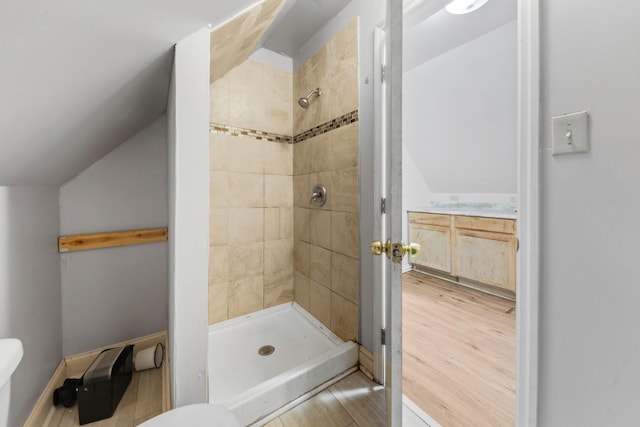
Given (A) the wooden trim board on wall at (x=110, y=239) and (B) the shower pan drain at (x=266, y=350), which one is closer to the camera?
(A) the wooden trim board on wall at (x=110, y=239)

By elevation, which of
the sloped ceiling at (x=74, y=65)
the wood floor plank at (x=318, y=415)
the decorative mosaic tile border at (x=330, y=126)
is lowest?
the wood floor plank at (x=318, y=415)

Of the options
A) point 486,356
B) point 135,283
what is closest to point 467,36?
point 486,356

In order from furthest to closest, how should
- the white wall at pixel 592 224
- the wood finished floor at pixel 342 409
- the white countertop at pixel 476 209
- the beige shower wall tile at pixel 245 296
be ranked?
the white countertop at pixel 476 209 < the beige shower wall tile at pixel 245 296 < the wood finished floor at pixel 342 409 < the white wall at pixel 592 224

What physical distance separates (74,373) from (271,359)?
1.12 meters

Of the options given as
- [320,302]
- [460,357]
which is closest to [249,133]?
[320,302]

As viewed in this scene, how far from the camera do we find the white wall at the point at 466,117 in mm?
2135

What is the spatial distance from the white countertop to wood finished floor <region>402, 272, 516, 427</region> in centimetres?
87

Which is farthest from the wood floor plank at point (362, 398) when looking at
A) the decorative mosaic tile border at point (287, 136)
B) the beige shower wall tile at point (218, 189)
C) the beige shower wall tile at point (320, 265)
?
the decorative mosaic tile border at point (287, 136)

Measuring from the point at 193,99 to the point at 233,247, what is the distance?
140 centimetres

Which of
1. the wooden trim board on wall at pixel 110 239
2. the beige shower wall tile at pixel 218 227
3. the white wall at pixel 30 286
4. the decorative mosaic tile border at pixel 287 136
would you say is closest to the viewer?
the white wall at pixel 30 286

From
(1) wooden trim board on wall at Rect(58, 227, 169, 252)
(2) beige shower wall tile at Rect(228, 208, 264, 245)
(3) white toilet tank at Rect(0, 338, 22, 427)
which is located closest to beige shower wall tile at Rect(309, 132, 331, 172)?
(2) beige shower wall tile at Rect(228, 208, 264, 245)

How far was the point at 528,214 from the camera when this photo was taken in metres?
0.85

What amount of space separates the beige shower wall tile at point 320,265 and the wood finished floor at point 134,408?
3.77 ft

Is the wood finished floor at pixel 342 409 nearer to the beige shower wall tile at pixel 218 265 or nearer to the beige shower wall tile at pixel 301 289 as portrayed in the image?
the beige shower wall tile at pixel 301 289
